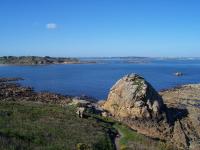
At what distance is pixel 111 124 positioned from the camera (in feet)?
125

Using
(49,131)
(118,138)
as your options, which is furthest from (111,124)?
(49,131)

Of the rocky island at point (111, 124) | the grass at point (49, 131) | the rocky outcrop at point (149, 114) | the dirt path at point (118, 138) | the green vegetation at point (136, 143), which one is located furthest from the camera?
the rocky outcrop at point (149, 114)

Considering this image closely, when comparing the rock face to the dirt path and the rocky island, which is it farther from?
the dirt path

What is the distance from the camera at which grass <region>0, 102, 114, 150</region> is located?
23.5 m

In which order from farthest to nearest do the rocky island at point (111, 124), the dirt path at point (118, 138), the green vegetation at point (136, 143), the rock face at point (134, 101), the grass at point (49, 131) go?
the rock face at point (134, 101) < the dirt path at point (118, 138) < the green vegetation at point (136, 143) < the rocky island at point (111, 124) < the grass at point (49, 131)

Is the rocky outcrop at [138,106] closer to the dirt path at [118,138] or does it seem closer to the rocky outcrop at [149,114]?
the rocky outcrop at [149,114]

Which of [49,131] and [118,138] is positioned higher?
[49,131]

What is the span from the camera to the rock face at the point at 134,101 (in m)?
43.3

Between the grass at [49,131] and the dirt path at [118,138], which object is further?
the dirt path at [118,138]

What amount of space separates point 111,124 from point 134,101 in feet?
23.5

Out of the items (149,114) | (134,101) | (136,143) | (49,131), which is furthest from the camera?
(134,101)

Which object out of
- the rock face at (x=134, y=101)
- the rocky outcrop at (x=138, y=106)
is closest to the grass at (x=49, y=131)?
the rocky outcrop at (x=138, y=106)

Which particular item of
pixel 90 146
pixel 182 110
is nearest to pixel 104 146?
pixel 90 146

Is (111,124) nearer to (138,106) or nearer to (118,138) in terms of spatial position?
(118,138)
